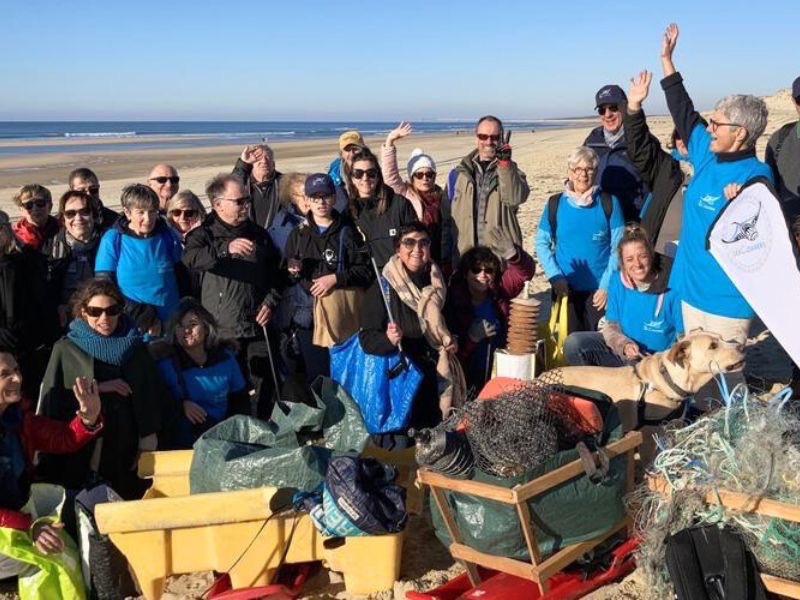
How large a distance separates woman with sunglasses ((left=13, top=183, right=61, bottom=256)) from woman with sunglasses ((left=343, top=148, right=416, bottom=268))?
242 cm

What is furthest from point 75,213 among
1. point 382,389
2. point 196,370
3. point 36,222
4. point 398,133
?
point 398,133

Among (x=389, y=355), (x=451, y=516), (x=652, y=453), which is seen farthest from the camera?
(x=389, y=355)

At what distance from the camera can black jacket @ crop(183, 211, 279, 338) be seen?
5828mm

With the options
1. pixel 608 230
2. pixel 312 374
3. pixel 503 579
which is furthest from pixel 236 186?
pixel 503 579

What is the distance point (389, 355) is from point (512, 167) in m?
2.15

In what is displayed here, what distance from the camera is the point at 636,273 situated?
5641 mm

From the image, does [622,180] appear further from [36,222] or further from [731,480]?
[36,222]

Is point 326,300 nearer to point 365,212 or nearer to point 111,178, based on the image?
point 365,212

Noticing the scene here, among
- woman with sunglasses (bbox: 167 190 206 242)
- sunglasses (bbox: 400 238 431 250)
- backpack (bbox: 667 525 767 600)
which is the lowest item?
backpack (bbox: 667 525 767 600)

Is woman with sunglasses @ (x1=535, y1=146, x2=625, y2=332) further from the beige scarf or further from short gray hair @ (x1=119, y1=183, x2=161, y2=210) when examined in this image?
short gray hair @ (x1=119, y1=183, x2=161, y2=210)

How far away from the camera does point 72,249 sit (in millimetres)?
6043

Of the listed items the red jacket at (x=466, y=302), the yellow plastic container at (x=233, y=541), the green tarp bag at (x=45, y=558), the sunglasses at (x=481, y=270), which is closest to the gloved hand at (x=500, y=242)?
the red jacket at (x=466, y=302)

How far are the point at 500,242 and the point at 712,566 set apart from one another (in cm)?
365

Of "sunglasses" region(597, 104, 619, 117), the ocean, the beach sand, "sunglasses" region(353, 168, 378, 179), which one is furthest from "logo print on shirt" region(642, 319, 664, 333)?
the ocean
